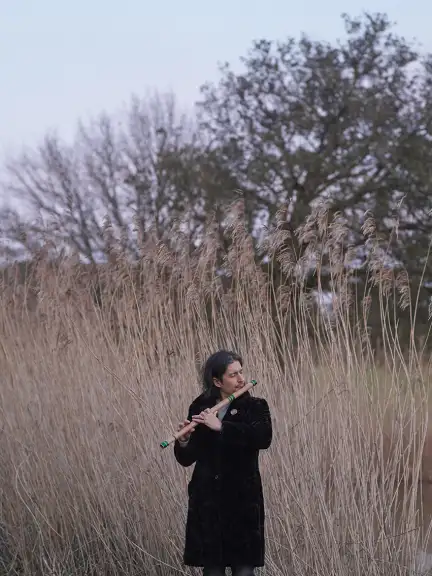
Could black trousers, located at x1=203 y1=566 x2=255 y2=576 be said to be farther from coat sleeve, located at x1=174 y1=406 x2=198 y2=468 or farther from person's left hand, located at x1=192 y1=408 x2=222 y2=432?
person's left hand, located at x1=192 y1=408 x2=222 y2=432

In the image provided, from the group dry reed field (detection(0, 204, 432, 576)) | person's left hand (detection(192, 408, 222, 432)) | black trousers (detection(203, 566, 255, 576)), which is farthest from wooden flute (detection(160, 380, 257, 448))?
dry reed field (detection(0, 204, 432, 576))

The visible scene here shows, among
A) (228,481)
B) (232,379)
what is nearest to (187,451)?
(228,481)

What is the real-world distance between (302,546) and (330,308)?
122cm

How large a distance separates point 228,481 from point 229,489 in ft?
0.10

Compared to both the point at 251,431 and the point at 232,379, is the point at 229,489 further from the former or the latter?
the point at 232,379

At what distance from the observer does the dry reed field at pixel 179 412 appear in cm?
418

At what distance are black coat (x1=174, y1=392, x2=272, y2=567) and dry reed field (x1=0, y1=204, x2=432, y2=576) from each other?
25.8 inches

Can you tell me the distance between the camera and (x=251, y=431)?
11.3 ft

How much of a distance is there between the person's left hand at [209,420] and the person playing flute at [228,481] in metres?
0.05

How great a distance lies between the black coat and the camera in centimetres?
346

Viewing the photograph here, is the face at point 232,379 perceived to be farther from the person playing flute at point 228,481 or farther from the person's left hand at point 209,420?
the person's left hand at point 209,420

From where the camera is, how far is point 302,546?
4.24m

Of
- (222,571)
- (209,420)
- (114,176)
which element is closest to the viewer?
(209,420)

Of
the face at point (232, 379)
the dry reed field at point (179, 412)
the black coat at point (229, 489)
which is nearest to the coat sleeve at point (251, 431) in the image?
the black coat at point (229, 489)
